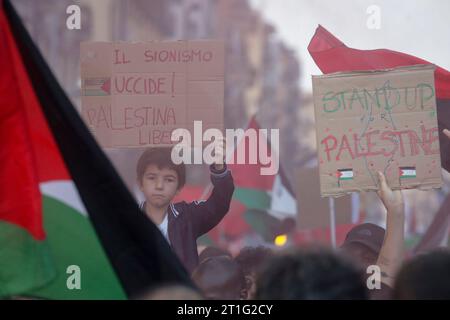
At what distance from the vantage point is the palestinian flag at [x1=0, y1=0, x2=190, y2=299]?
245cm

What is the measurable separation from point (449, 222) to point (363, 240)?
214 centimetres

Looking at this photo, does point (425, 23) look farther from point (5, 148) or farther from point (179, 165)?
point (5, 148)

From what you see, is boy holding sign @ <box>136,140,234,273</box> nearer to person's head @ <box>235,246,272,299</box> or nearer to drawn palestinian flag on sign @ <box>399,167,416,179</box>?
person's head @ <box>235,246,272,299</box>

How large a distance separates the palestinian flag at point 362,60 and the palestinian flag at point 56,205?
2125 mm

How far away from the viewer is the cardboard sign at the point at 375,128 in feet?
12.9

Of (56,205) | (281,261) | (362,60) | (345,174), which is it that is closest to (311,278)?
(281,261)

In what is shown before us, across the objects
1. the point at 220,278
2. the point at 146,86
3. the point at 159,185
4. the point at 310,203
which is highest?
the point at 146,86

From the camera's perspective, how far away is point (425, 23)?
15.3ft

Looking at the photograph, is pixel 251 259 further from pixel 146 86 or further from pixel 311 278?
pixel 311 278

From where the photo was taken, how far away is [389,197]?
3.82 meters

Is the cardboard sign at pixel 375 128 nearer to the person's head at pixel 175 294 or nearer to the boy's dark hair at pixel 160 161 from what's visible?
the boy's dark hair at pixel 160 161

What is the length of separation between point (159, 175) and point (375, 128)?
1093mm

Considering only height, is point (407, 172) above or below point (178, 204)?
above
